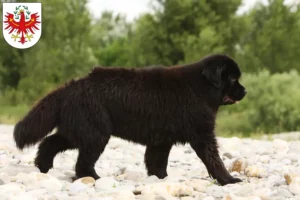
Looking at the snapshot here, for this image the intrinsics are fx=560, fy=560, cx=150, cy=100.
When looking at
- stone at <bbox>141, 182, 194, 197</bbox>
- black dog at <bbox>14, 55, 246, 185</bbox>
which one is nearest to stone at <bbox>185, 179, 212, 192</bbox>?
stone at <bbox>141, 182, 194, 197</bbox>

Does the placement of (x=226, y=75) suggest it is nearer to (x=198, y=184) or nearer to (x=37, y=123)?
(x=198, y=184)

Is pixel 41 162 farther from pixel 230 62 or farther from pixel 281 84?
pixel 281 84

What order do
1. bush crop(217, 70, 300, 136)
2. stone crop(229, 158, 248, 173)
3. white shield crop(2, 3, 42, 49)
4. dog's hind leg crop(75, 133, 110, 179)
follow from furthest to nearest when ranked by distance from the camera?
1. bush crop(217, 70, 300, 136)
2. white shield crop(2, 3, 42, 49)
3. stone crop(229, 158, 248, 173)
4. dog's hind leg crop(75, 133, 110, 179)

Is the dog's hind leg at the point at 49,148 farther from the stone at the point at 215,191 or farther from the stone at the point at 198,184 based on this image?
the stone at the point at 215,191

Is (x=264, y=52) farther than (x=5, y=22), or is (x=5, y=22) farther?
(x=264, y=52)

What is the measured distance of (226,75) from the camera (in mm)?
6059

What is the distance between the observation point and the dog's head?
5.93 m

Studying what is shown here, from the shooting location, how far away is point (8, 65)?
75.0 feet

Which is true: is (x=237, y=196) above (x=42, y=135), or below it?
below

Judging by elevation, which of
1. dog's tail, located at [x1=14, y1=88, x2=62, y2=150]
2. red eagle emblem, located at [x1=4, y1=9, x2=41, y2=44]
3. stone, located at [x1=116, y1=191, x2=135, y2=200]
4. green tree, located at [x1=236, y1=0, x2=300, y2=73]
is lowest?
stone, located at [x1=116, y1=191, x2=135, y2=200]

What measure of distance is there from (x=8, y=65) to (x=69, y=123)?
18.0 metres

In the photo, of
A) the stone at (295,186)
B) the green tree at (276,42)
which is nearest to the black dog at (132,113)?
the stone at (295,186)

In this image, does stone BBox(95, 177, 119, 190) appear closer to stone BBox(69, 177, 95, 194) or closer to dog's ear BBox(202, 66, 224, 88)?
stone BBox(69, 177, 95, 194)

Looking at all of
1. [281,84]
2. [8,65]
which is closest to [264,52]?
[281,84]
